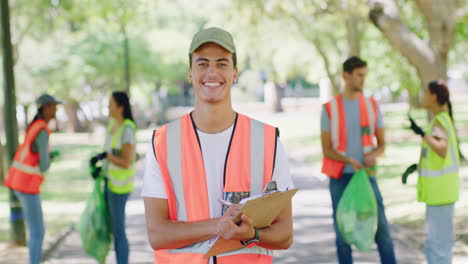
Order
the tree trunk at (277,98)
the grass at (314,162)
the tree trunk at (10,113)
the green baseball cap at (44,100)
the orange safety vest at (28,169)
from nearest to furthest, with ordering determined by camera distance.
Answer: the orange safety vest at (28,169) → the green baseball cap at (44,100) → the tree trunk at (10,113) → the grass at (314,162) → the tree trunk at (277,98)

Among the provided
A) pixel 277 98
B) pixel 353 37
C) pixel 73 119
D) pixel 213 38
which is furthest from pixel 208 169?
pixel 277 98

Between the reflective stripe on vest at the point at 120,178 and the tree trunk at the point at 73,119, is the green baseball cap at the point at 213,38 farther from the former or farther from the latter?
the tree trunk at the point at 73,119

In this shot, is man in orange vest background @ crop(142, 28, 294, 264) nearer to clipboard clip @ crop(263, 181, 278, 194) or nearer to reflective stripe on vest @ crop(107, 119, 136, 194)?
clipboard clip @ crop(263, 181, 278, 194)

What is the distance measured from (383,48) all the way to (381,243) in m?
28.7

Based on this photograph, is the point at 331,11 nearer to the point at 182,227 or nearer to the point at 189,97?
the point at 182,227

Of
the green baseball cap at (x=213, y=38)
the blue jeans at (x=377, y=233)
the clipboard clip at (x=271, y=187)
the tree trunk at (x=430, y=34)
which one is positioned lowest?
the blue jeans at (x=377, y=233)

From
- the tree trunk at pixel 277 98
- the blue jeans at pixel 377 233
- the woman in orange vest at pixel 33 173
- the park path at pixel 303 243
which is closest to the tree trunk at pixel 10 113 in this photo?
the park path at pixel 303 243

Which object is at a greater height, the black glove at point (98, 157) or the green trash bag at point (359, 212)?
the black glove at point (98, 157)

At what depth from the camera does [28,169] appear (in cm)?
777

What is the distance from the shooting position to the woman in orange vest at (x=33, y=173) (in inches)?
305

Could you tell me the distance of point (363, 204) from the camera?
23.7ft

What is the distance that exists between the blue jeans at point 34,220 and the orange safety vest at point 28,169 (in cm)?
8

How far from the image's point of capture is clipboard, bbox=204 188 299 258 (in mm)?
3172

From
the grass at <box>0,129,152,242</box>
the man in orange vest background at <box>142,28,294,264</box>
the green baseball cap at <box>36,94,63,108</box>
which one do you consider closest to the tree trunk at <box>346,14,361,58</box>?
the grass at <box>0,129,152,242</box>
